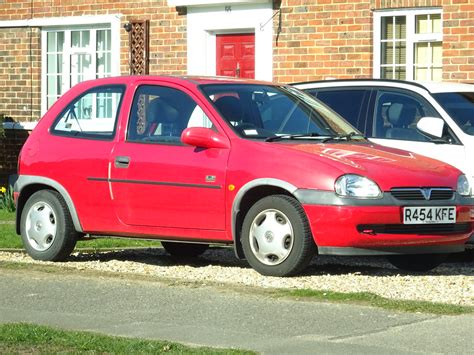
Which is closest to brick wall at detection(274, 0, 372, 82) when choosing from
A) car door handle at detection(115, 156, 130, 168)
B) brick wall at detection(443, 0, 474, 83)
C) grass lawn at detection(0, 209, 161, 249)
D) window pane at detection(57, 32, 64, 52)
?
brick wall at detection(443, 0, 474, 83)

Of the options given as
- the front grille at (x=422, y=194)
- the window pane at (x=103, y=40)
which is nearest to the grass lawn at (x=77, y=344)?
the front grille at (x=422, y=194)

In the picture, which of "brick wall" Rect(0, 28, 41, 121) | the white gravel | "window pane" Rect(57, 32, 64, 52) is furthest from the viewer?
"brick wall" Rect(0, 28, 41, 121)

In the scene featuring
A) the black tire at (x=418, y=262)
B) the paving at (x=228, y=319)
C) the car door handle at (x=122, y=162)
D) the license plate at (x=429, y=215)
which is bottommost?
the paving at (x=228, y=319)

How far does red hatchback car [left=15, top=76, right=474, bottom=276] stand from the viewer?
399 inches

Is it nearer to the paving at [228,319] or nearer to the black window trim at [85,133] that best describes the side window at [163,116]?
the black window trim at [85,133]

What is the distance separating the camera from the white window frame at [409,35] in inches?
710

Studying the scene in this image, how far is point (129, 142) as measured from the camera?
11242mm

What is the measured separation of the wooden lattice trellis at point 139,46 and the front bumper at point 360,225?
436 inches

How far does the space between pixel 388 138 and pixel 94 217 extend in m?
2.87

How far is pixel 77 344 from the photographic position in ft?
24.0

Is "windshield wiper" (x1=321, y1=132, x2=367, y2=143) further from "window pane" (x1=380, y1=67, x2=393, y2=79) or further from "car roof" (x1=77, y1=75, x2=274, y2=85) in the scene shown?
"window pane" (x1=380, y1=67, x2=393, y2=79)

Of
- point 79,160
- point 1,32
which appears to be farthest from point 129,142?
point 1,32

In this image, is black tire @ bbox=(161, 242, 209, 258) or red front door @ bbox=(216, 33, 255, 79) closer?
black tire @ bbox=(161, 242, 209, 258)

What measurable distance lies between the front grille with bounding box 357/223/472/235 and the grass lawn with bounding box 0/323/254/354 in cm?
304
